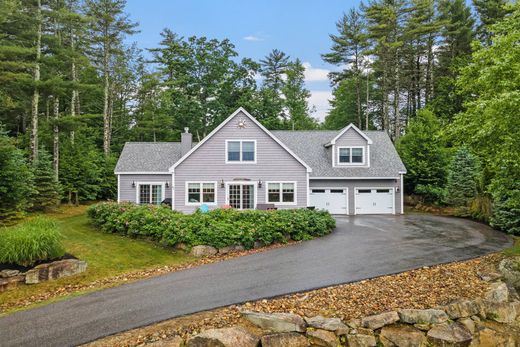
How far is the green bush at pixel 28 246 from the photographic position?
9312 millimetres

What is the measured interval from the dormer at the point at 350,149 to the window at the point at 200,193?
28.7ft

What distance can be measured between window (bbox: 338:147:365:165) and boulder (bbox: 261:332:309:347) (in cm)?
1869

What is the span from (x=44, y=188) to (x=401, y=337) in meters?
19.4

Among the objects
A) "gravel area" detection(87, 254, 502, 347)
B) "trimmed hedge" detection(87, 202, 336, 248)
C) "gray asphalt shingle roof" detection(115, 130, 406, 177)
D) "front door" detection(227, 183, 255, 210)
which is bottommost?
"gravel area" detection(87, 254, 502, 347)

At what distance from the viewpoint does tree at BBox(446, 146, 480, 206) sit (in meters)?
21.7

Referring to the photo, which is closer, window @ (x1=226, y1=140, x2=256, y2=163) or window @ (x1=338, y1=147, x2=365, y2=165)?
window @ (x1=226, y1=140, x2=256, y2=163)

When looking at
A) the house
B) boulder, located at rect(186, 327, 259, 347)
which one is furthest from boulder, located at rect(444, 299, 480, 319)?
the house

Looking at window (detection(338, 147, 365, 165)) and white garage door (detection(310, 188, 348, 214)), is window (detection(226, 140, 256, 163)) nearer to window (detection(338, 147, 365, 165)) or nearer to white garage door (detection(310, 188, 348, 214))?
white garage door (detection(310, 188, 348, 214))

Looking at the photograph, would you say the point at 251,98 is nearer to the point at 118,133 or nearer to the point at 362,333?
the point at 118,133

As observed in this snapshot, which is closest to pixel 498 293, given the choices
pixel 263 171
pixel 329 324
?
pixel 329 324

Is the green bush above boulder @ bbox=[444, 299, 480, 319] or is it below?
above

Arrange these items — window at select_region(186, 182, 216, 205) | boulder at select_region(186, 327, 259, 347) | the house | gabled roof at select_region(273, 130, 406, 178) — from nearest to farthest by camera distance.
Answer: boulder at select_region(186, 327, 259, 347), window at select_region(186, 182, 216, 205), the house, gabled roof at select_region(273, 130, 406, 178)

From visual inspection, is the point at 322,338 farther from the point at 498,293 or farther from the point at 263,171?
the point at 263,171

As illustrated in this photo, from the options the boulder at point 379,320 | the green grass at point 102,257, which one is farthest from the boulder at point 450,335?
the green grass at point 102,257
